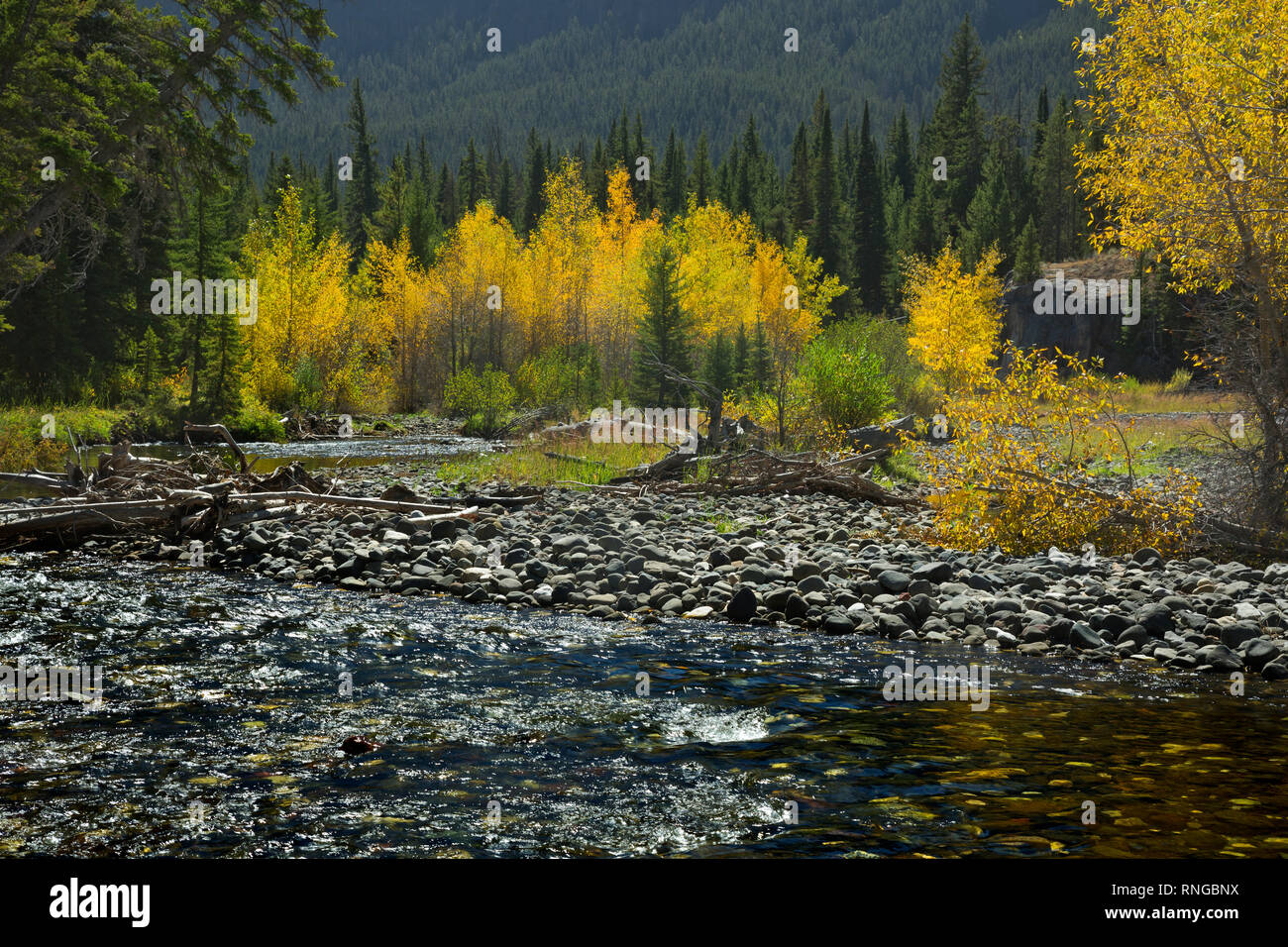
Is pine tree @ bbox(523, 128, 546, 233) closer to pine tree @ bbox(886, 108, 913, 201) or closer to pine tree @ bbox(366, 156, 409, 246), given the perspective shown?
pine tree @ bbox(366, 156, 409, 246)

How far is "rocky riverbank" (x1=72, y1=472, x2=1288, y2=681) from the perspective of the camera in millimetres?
7895

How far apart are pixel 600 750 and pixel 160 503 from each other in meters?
9.10

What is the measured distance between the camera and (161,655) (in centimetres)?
748

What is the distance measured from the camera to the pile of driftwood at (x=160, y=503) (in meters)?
12.2

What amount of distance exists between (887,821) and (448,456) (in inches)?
858

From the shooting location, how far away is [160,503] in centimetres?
1229

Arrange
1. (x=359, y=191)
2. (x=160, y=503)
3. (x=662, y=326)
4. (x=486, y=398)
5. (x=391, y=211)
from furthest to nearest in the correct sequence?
(x=359, y=191), (x=391, y=211), (x=486, y=398), (x=662, y=326), (x=160, y=503)

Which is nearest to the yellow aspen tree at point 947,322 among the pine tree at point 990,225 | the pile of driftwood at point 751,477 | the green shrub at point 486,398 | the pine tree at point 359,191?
the pile of driftwood at point 751,477

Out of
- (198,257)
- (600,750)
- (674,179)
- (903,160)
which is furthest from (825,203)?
(600,750)

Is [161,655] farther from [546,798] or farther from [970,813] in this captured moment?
[970,813]

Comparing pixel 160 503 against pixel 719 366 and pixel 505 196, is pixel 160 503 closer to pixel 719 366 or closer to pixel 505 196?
pixel 719 366
